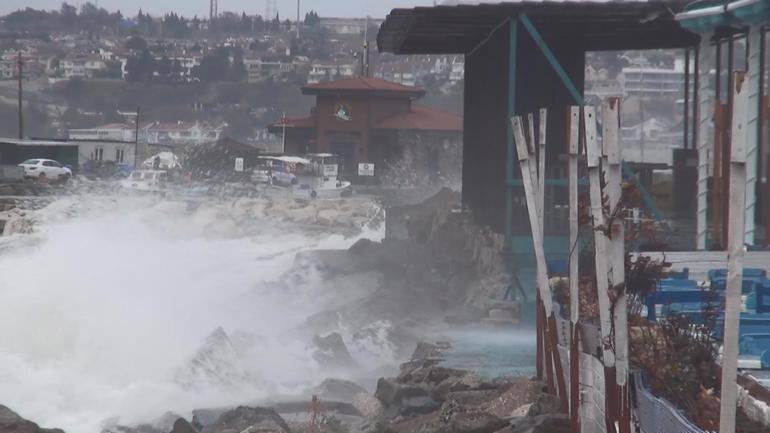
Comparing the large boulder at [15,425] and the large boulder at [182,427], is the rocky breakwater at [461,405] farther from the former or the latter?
the large boulder at [15,425]

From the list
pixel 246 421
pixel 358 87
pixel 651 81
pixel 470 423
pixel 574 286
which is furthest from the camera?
pixel 651 81

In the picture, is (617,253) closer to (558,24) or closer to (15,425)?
(15,425)

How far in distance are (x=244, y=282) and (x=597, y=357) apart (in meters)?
28.6

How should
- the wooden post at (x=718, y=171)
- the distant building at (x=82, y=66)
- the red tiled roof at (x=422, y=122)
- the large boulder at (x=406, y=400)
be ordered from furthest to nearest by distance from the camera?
1. the distant building at (x=82, y=66)
2. the red tiled roof at (x=422, y=122)
3. the wooden post at (x=718, y=171)
4. the large boulder at (x=406, y=400)

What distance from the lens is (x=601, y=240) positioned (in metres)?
8.74

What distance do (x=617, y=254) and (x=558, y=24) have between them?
16.4 m

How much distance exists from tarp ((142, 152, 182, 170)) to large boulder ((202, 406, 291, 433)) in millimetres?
61825

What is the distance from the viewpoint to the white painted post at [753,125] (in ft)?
59.4

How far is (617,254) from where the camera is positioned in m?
8.34

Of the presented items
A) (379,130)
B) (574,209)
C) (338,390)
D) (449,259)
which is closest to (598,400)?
(574,209)

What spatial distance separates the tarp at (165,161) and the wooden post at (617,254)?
69.7 m

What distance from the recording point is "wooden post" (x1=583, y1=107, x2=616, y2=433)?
856 centimetres

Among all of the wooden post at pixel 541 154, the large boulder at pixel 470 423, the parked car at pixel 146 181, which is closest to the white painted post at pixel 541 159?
the wooden post at pixel 541 154

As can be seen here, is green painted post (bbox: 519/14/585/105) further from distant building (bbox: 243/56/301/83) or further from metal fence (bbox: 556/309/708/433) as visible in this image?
distant building (bbox: 243/56/301/83)
